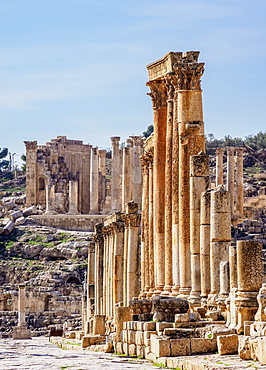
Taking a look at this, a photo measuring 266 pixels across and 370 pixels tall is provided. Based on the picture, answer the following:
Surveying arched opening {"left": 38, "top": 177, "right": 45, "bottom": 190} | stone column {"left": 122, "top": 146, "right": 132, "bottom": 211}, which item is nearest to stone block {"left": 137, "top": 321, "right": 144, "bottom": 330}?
stone column {"left": 122, "top": 146, "right": 132, "bottom": 211}

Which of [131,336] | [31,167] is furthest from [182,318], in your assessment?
[31,167]

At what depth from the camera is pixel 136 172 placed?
272 ft

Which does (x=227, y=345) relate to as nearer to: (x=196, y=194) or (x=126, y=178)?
(x=196, y=194)

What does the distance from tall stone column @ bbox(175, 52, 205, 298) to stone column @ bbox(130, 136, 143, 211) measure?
4601 cm

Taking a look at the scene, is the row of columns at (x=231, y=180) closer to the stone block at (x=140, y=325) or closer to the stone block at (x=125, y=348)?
the stone block at (x=125, y=348)

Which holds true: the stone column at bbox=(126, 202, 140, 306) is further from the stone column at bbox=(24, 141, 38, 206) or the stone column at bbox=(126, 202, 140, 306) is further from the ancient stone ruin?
the stone column at bbox=(24, 141, 38, 206)

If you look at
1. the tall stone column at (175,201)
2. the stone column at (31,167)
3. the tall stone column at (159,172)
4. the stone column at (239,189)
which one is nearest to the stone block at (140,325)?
the tall stone column at (175,201)

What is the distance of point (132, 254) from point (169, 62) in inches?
344

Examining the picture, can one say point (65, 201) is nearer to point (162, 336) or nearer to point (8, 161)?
point (8, 161)

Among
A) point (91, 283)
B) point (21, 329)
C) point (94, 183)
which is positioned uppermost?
point (94, 183)

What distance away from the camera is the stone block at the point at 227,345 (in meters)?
19.8

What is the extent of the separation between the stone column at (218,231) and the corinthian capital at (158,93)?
24.5 ft

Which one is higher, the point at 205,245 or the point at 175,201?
the point at 175,201

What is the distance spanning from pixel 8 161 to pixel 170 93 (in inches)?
5222
